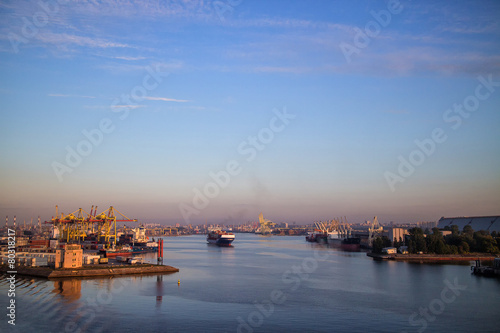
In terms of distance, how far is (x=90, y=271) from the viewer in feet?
54.7

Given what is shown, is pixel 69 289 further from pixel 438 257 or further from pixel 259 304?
pixel 438 257

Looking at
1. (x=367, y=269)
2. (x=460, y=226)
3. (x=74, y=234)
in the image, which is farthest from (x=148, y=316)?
(x=460, y=226)

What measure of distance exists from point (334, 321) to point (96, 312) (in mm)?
5787

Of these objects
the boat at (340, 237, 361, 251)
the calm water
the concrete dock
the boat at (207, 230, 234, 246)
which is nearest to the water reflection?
the calm water

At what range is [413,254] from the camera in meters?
26.3

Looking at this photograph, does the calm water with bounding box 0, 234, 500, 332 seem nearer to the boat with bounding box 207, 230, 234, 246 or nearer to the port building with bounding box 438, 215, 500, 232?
the port building with bounding box 438, 215, 500, 232

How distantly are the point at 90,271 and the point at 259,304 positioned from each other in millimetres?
8189

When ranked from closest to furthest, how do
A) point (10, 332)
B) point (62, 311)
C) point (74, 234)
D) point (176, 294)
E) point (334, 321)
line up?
1. point (10, 332)
2. point (334, 321)
3. point (62, 311)
4. point (176, 294)
5. point (74, 234)

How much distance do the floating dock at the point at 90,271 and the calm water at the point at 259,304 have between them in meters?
0.73

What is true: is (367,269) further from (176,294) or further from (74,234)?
(74,234)

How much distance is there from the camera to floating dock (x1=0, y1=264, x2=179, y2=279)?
15.9 meters

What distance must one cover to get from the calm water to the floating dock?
73 centimetres

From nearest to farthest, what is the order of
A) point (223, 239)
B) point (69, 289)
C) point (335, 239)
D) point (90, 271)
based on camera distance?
point (69, 289) < point (90, 271) < point (223, 239) < point (335, 239)

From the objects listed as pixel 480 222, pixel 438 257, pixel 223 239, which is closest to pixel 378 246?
pixel 438 257
